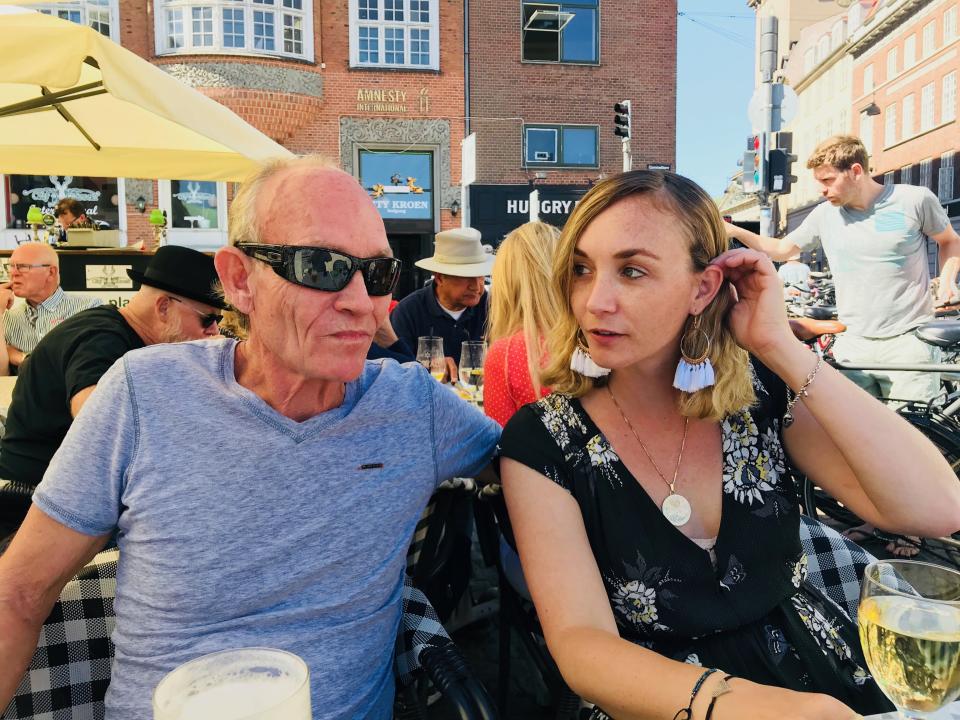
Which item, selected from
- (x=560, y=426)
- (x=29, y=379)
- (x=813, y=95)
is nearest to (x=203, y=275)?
(x=29, y=379)

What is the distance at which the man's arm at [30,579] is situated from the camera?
1401mm

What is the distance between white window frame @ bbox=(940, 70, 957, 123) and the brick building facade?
1812 centimetres

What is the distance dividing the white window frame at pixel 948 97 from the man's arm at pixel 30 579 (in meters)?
37.3

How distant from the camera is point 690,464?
1.77m

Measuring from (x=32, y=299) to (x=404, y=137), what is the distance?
46.4ft

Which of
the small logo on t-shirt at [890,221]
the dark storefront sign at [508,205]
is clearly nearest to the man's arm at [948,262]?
the small logo on t-shirt at [890,221]

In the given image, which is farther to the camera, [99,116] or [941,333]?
[99,116]

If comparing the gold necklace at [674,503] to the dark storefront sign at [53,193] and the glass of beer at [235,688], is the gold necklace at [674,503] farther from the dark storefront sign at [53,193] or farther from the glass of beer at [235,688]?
the dark storefront sign at [53,193]

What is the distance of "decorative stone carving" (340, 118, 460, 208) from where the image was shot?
18734 millimetres

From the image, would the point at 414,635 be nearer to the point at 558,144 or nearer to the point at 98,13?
the point at 558,144

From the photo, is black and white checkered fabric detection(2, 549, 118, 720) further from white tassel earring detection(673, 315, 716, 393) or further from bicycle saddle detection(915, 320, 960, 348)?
bicycle saddle detection(915, 320, 960, 348)

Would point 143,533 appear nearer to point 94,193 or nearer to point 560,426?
point 560,426

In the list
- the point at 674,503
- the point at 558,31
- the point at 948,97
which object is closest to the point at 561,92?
the point at 558,31

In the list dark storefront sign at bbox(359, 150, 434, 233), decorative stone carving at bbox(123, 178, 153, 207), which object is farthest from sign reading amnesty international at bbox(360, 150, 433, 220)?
decorative stone carving at bbox(123, 178, 153, 207)
